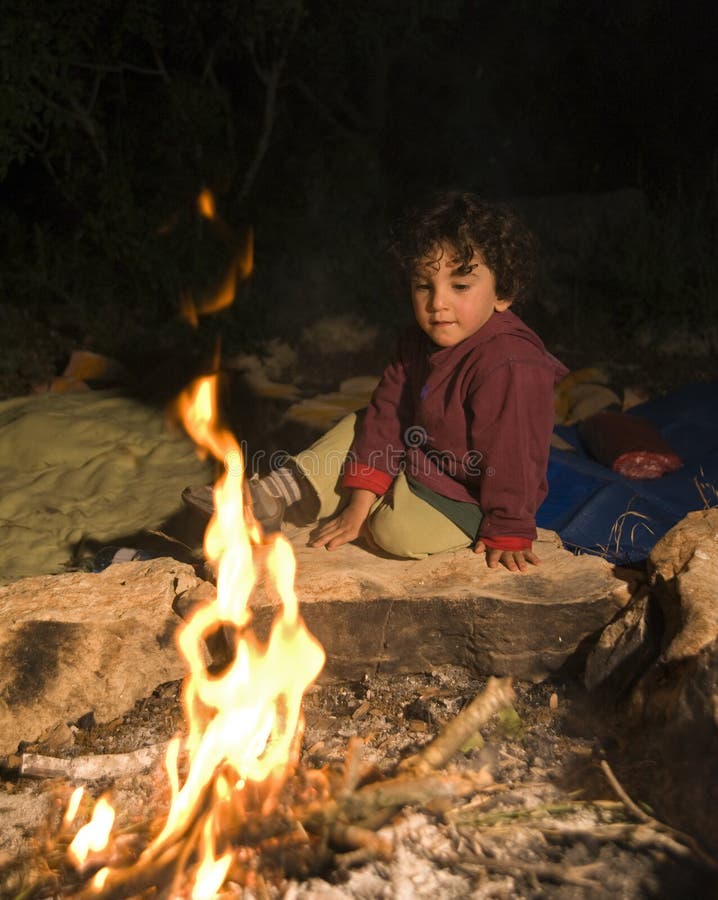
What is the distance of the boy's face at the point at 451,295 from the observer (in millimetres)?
2773

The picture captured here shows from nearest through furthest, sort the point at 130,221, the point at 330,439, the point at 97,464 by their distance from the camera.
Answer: the point at 330,439 < the point at 97,464 < the point at 130,221

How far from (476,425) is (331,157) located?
247 inches

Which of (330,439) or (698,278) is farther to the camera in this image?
(698,278)

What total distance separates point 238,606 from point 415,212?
1.40 metres

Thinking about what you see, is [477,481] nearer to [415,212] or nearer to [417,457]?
[417,457]

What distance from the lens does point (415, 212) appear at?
9.52ft

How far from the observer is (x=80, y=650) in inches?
102

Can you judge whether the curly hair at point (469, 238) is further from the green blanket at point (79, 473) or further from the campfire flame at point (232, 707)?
the green blanket at point (79, 473)

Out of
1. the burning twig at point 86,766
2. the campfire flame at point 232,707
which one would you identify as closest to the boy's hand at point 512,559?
the campfire flame at point 232,707

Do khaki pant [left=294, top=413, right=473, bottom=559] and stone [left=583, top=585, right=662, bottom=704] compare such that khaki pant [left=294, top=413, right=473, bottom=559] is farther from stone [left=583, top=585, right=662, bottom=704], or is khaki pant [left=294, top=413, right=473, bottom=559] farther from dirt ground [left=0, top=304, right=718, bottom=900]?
stone [left=583, top=585, right=662, bottom=704]

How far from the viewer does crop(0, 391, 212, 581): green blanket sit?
3.87 meters

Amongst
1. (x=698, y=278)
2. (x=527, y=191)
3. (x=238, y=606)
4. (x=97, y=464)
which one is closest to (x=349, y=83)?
(x=527, y=191)

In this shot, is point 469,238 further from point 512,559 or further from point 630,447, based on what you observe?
point 630,447

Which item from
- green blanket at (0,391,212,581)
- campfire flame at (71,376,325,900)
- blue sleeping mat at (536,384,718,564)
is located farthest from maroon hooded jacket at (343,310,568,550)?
green blanket at (0,391,212,581)
